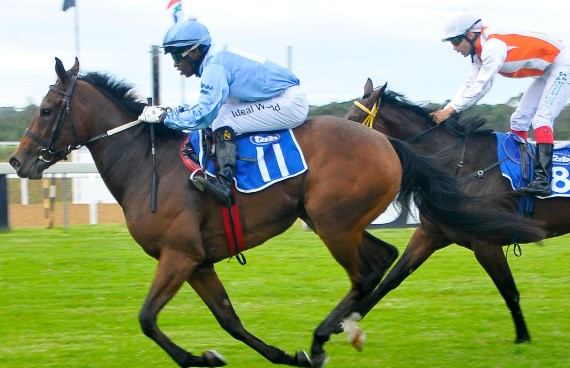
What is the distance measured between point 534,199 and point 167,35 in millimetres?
2979

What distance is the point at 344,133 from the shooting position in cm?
584

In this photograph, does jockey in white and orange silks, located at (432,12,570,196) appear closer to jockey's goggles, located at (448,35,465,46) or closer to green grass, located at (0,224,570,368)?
jockey's goggles, located at (448,35,465,46)

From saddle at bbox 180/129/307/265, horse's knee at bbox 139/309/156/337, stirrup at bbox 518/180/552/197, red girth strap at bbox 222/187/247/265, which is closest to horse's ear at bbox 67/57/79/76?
saddle at bbox 180/129/307/265

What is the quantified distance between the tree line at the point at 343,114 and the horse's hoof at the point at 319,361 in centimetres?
561

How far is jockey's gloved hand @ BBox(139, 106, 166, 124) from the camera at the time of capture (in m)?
5.79

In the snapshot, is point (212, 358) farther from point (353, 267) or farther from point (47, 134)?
point (47, 134)

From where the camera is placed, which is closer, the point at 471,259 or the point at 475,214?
the point at 475,214

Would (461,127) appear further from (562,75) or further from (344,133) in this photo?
(344,133)

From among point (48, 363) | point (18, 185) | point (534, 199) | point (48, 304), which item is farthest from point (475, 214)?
point (18, 185)

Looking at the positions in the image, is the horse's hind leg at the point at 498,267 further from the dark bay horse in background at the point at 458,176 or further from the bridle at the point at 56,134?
the bridle at the point at 56,134

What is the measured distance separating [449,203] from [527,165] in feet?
2.74

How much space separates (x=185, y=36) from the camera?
18.9 feet

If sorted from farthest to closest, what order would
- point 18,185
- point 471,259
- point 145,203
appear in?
point 18,185
point 471,259
point 145,203

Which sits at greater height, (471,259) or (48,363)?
(48,363)
